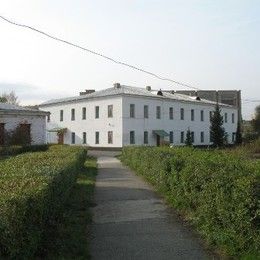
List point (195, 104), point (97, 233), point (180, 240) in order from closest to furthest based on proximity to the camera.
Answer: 1. point (180, 240)
2. point (97, 233)
3. point (195, 104)

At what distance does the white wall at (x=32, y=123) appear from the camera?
39.7 m

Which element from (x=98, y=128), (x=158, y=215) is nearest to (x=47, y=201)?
(x=158, y=215)

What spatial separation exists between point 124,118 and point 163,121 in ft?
25.4

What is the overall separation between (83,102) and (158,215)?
50325 mm

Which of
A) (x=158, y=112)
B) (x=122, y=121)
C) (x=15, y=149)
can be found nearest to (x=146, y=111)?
(x=158, y=112)

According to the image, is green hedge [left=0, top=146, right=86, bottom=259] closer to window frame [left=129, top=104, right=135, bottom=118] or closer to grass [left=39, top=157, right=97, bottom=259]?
grass [left=39, top=157, right=97, bottom=259]

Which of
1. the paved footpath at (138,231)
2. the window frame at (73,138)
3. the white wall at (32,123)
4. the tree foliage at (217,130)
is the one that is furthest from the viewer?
the window frame at (73,138)

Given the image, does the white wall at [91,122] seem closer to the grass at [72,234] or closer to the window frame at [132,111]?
the window frame at [132,111]

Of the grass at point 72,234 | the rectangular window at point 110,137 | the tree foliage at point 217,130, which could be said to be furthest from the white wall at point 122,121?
the grass at point 72,234

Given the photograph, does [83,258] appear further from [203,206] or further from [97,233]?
[203,206]

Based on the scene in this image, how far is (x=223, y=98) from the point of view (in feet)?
318

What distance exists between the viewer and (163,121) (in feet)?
202

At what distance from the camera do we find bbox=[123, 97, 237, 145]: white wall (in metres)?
56.2

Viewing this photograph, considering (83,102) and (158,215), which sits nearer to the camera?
(158,215)
